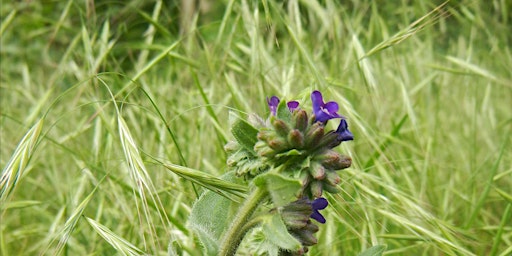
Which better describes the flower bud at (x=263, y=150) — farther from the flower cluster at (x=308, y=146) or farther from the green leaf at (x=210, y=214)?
the green leaf at (x=210, y=214)

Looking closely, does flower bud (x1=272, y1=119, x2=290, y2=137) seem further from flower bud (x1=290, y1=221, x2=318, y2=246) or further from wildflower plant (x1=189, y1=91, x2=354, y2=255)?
flower bud (x1=290, y1=221, x2=318, y2=246)

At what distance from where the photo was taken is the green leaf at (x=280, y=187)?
3.11ft

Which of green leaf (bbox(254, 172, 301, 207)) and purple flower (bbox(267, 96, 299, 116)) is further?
purple flower (bbox(267, 96, 299, 116))

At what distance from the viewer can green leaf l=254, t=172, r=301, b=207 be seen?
949mm

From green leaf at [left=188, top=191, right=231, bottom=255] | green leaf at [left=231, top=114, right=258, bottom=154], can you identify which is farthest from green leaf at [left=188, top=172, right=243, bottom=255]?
green leaf at [left=231, top=114, right=258, bottom=154]

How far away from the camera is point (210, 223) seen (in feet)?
3.90

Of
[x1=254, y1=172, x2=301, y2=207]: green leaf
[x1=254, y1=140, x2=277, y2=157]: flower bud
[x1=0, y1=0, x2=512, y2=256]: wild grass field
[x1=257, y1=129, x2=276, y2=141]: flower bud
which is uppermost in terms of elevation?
[x1=257, y1=129, x2=276, y2=141]: flower bud

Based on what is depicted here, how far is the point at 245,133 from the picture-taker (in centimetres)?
108

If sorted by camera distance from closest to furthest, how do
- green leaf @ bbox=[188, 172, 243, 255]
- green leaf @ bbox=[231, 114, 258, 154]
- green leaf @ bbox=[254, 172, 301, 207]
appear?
green leaf @ bbox=[254, 172, 301, 207] → green leaf @ bbox=[231, 114, 258, 154] → green leaf @ bbox=[188, 172, 243, 255]

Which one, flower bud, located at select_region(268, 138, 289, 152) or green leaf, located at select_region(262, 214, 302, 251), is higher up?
flower bud, located at select_region(268, 138, 289, 152)

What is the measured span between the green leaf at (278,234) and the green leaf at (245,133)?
4.8 inches

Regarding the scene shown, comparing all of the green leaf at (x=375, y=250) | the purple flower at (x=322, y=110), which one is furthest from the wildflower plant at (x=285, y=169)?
the green leaf at (x=375, y=250)

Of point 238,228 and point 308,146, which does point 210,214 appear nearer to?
point 238,228

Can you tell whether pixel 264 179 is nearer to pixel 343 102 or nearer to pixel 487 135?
pixel 343 102
